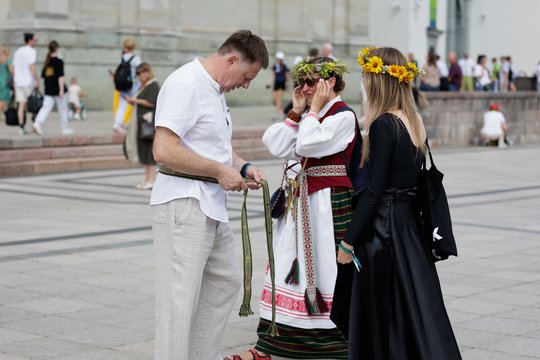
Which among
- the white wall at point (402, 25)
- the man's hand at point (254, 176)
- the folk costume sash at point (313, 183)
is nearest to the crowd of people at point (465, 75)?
the white wall at point (402, 25)

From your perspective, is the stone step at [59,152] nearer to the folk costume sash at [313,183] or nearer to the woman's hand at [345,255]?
the folk costume sash at [313,183]

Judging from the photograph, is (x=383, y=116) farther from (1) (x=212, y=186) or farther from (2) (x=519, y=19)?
(2) (x=519, y=19)

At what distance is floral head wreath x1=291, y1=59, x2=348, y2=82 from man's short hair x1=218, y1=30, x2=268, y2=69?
128 cm

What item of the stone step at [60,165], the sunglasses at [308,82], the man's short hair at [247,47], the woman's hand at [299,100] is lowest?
the stone step at [60,165]

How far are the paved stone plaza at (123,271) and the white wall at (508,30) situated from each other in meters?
29.8

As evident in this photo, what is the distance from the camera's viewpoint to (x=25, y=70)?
749 inches

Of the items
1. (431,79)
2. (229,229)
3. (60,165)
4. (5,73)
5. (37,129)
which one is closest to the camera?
(229,229)

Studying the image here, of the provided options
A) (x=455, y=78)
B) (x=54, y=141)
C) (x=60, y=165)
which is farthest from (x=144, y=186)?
(x=455, y=78)

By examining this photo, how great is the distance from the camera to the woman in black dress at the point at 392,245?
514 cm

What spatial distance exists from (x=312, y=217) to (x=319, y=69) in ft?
2.67

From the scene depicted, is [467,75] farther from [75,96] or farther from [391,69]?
[391,69]

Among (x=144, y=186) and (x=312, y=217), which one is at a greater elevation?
(x=312, y=217)

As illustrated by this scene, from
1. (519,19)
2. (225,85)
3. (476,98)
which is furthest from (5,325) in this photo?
(519,19)

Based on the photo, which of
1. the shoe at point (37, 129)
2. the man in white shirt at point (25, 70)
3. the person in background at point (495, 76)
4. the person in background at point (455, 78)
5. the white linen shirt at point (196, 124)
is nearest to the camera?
the white linen shirt at point (196, 124)
